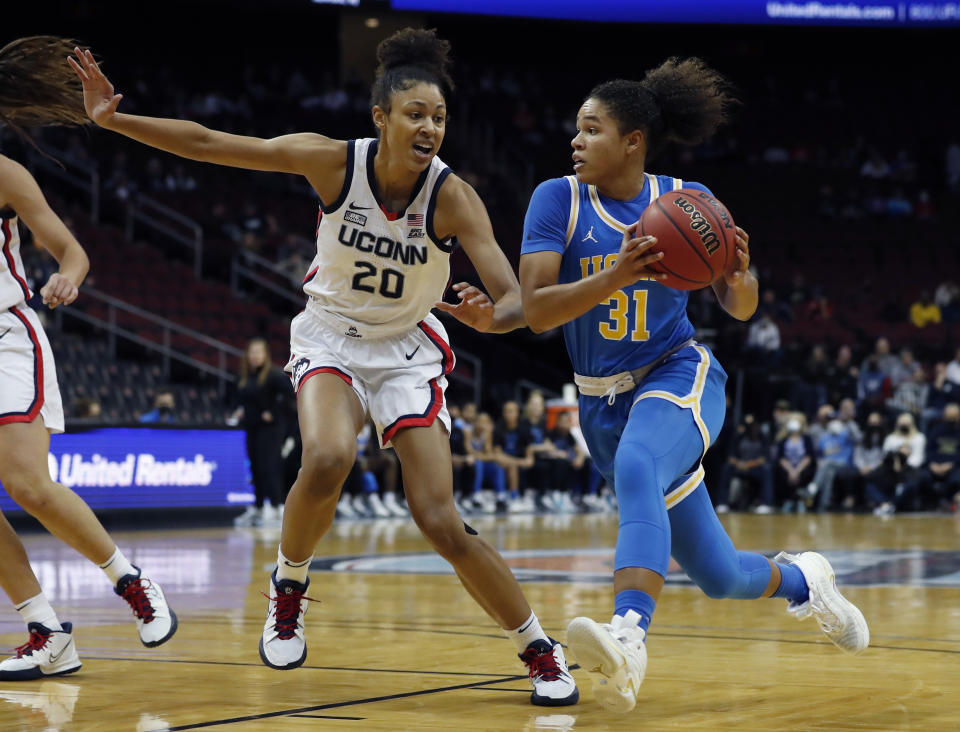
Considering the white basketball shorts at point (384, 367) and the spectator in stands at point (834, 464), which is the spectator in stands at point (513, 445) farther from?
the white basketball shorts at point (384, 367)

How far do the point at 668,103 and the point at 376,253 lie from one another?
1.05m

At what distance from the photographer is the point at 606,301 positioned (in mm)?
4168

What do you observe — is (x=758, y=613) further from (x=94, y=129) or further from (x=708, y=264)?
(x=94, y=129)

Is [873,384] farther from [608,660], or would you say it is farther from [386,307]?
[608,660]

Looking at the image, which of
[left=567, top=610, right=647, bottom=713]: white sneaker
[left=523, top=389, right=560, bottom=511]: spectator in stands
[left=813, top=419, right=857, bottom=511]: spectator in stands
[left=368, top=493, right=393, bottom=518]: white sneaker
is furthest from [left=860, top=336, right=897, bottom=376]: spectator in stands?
[left=567, top=610, right=647, bottom=713]: white sneaker

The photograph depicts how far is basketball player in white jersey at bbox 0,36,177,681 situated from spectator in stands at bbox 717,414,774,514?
1349cm

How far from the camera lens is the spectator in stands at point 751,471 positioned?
1748 centimetres

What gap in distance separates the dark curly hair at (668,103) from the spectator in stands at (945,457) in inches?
506

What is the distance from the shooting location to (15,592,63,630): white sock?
176 inches

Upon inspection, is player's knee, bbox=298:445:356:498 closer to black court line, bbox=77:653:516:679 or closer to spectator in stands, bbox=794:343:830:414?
black court line, bbox=77:653:516:679

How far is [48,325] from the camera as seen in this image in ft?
53.8

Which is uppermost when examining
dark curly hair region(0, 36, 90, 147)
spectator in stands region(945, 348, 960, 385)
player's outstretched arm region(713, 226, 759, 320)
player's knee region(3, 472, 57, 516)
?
dark curly hair region(0, 36, 90, 147)

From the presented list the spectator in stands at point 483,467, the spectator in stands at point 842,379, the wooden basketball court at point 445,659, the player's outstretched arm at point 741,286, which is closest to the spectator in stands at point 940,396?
the spectator in stands at point 842,379

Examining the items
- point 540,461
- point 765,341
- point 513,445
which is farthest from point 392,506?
point 765,341
